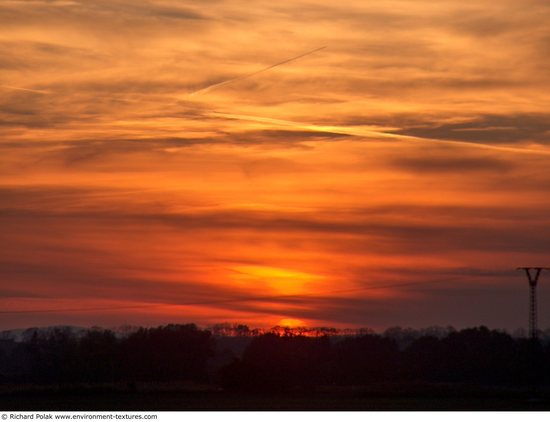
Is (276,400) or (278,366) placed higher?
(278,366)

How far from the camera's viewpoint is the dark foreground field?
278 feet

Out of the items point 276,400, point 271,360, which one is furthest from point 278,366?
point 276,400

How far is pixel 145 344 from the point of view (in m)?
125

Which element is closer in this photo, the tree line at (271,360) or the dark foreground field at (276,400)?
the dark foreground field at (276,400)

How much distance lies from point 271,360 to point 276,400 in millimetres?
21571

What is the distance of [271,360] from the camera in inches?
4446

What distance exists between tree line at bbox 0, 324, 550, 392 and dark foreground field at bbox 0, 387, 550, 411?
6.32 metres

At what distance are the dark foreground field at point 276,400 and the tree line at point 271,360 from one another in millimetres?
6321

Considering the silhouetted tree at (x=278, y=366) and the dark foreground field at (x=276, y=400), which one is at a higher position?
the silhouetted tree at (x=278, y=366)

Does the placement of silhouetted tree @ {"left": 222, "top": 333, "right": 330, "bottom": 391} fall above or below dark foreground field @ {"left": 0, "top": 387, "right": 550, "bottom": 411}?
above

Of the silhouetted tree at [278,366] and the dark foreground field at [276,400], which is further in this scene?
the silhouetted tree at [278,366]

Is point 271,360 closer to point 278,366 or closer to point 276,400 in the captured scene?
point 278,366

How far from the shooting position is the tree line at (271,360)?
109 meters
